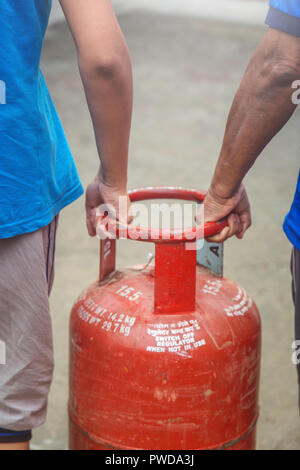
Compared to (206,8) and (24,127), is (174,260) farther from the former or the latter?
(206,8)

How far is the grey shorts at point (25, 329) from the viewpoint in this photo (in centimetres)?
154

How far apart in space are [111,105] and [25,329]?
578 mm

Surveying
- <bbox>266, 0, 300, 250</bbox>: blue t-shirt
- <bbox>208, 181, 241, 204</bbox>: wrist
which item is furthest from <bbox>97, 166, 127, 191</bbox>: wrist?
<bbox>266, 0, 300, 250</bbox>: blue t-shirt

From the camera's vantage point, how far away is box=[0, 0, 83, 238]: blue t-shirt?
138 cm

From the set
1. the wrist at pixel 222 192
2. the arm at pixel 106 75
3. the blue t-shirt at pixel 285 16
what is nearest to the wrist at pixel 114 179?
the arm at pixel 106 75

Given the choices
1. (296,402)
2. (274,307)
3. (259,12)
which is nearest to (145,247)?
(274,307)

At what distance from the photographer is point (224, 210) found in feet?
5.60

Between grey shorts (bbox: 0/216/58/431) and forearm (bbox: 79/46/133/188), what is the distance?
23cm

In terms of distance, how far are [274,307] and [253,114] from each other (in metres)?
2.04

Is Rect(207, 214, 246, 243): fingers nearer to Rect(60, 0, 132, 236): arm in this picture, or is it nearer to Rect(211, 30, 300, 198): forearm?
Rect(211, 30, 300, 198): forearm

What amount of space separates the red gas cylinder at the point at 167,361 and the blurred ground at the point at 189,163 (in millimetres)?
795

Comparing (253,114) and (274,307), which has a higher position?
(253,114)
